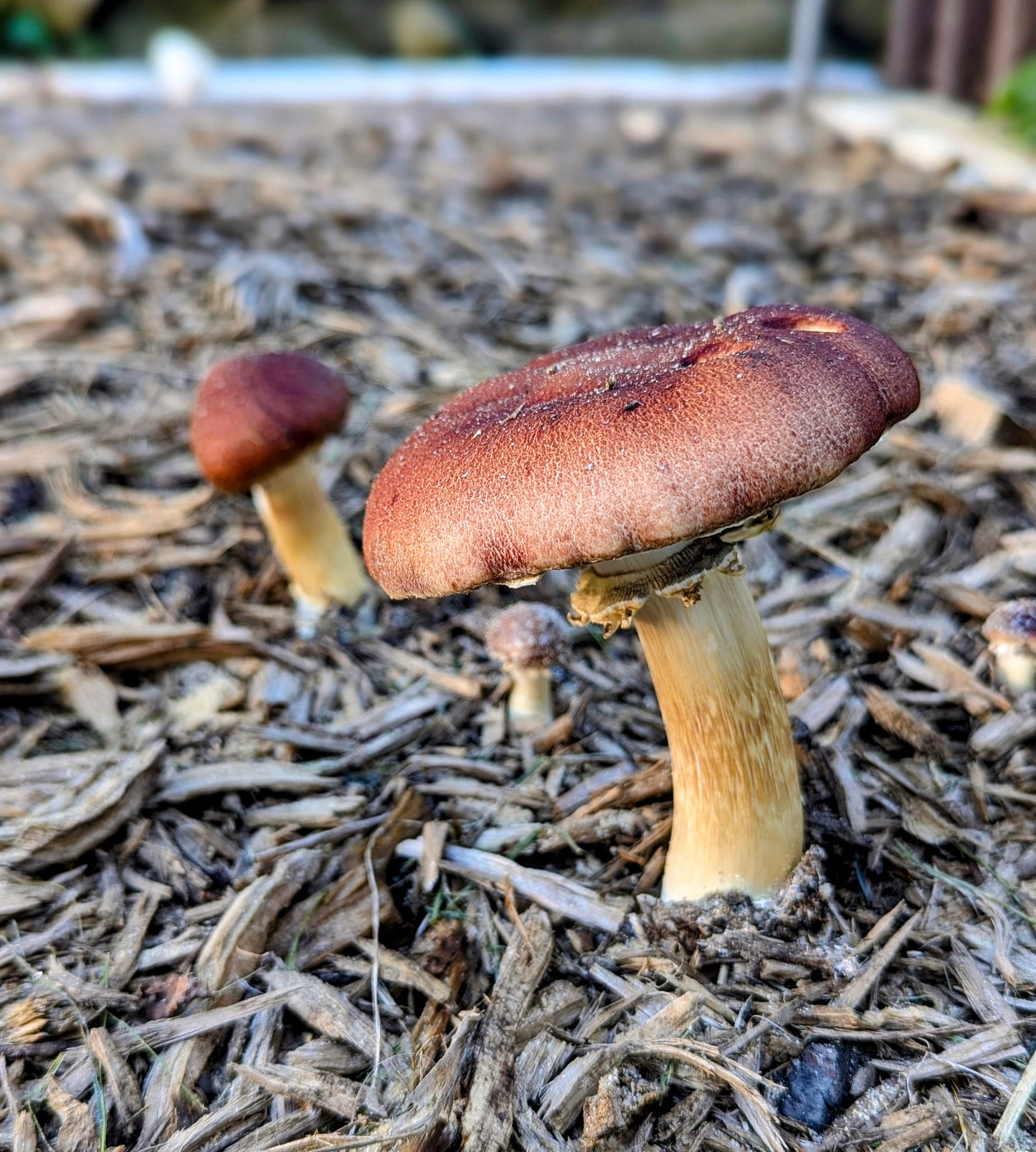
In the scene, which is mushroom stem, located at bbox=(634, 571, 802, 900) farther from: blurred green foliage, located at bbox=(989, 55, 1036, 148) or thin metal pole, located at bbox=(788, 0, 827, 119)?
thin metal pole, located at bbox=(788, 0, 827, 119)

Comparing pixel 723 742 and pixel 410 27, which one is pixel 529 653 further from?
pixel 410 27

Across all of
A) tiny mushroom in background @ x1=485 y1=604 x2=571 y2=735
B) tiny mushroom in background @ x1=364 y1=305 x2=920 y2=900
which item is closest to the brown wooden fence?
tiny mushroom in background @ x1=485 y1=604 x2=571 y2=735

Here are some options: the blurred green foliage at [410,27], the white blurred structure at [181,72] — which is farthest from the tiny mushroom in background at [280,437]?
the blurred green foliage at [410,27]

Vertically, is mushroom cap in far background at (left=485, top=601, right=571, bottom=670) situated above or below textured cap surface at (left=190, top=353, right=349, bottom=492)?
below

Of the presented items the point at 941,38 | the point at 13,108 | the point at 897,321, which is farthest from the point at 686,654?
the point at 13,108

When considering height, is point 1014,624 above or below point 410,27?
below

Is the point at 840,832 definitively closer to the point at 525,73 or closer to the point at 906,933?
the point at 906,933

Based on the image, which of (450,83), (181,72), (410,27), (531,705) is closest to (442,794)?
(531,705)
